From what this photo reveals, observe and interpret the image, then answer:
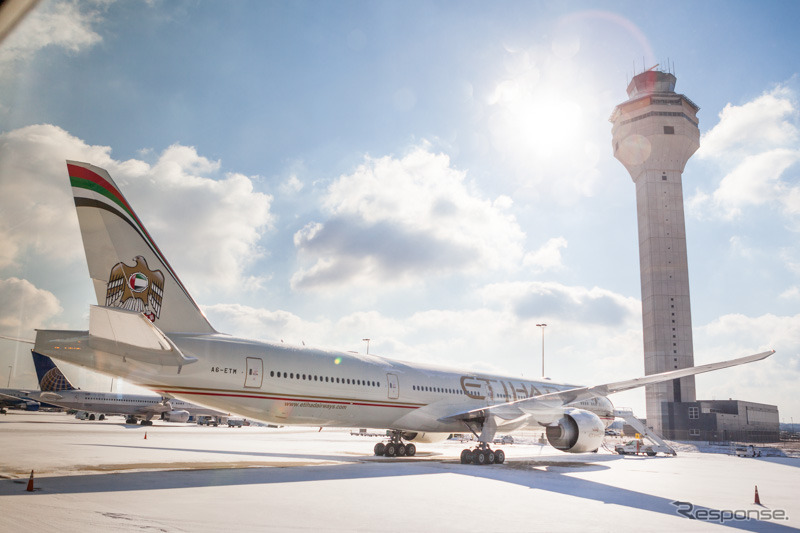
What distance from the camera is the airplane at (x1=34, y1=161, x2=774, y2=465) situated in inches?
468

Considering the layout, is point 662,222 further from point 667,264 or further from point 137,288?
point 137,288

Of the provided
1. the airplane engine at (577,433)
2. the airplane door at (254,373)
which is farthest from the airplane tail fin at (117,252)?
the airplane engine at (577,433)

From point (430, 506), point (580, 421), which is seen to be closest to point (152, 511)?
point (430, 506)

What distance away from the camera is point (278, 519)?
23.2ft

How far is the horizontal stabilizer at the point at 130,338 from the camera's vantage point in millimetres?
9609

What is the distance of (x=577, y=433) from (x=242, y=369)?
1127 centimetres

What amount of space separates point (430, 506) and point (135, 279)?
8.83 m

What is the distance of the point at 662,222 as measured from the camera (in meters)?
57.0

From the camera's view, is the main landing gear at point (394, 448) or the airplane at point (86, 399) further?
the airplane at point (86, 399)

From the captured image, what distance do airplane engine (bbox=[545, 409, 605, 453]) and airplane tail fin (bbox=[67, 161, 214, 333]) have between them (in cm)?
1285

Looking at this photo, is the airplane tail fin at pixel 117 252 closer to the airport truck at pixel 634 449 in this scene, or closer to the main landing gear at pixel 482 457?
the main landing gear at pixel 482 457

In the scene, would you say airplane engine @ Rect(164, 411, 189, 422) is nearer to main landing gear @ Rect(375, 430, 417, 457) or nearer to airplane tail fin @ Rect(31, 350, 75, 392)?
airplane tail fin @ Rect(31, 350, 75, 392)

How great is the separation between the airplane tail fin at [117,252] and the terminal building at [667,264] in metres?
53.1

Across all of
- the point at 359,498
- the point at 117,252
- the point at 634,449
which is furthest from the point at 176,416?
the point at 359,498
